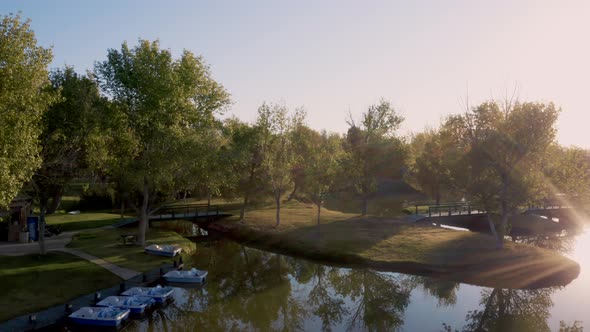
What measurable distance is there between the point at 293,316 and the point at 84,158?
22.0m

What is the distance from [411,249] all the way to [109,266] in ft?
93.0

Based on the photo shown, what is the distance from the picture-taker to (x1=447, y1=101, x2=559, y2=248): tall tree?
41.1m

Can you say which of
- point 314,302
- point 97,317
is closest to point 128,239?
point 97,317

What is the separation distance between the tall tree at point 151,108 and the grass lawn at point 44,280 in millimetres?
9665

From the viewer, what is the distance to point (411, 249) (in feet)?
145

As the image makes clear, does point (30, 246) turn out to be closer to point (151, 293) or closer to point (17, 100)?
point (151, 293)

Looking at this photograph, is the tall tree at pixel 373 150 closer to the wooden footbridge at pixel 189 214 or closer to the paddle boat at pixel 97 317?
the wooden footbridge at pixel 189 214

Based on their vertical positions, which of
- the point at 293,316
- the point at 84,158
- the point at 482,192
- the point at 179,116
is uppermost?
the point at 179,116

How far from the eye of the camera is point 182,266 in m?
39.2

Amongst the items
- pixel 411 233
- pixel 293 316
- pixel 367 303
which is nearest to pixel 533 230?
pixel 411 233

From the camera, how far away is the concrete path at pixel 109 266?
3458 cm

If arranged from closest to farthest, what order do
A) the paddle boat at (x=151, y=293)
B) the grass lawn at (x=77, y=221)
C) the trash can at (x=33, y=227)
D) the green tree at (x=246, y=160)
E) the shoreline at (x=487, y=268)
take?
the paddle boat at (x=151, y=293), the shoreline at (x=487, y=268), the trash can at (x=33, y=227), the grass lawn at (x=77, y=221), the green tree at (x=246, y=160)

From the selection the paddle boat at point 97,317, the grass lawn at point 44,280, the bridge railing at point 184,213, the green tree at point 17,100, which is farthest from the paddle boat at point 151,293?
the bridge railing at point 184,213

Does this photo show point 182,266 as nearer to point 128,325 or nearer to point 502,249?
point 128,325
